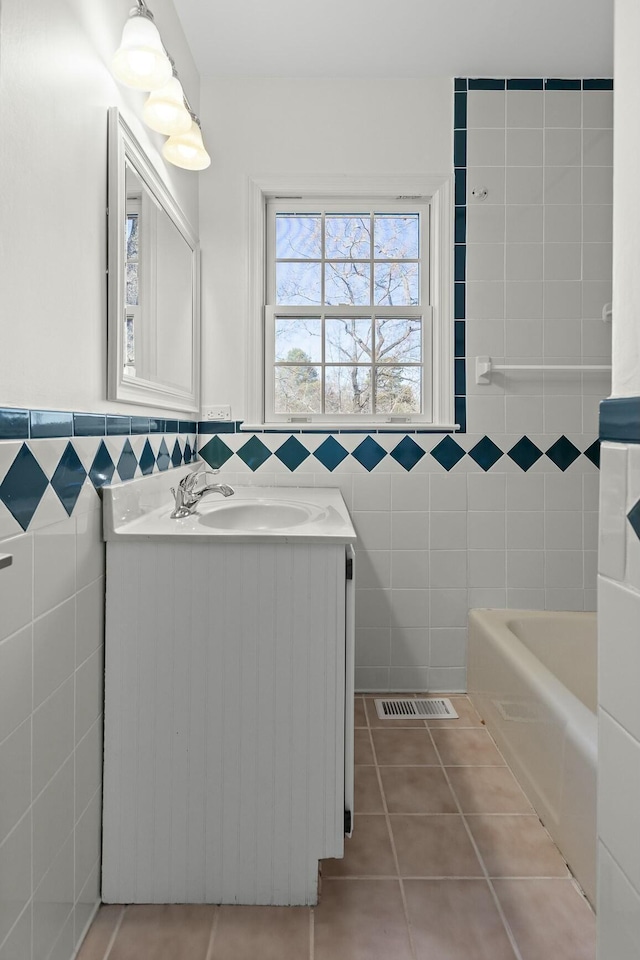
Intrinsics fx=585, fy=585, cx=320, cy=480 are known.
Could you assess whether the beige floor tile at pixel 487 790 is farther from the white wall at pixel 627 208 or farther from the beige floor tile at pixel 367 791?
the white wall at pixel 627 208

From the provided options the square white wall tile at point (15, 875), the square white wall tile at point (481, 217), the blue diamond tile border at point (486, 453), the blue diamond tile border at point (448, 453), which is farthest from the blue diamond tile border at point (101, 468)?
the square white wall tile at point (481, 217)

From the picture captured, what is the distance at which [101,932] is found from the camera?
1.27 meters

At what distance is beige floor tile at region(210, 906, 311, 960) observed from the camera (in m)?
1.21

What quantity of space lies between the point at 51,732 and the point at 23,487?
0.48 meters

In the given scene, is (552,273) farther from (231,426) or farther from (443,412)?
(231,426)

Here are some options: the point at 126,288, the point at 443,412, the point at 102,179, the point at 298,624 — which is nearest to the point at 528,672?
the point at 298,624

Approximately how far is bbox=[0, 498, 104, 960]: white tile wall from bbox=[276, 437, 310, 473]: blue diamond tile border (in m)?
1.21

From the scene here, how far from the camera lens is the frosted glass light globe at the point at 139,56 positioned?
4.49 feet

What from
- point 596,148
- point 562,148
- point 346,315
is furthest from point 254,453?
point 596,148

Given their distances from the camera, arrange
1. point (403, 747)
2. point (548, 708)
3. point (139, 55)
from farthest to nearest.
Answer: point (403, 747) → point (548, 708) → point (139, 55)

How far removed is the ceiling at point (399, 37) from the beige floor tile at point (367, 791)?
259cm

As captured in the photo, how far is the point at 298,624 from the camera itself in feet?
4.37

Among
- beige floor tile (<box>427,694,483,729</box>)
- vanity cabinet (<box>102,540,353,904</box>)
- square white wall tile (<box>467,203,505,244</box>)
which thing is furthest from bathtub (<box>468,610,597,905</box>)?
square white wall tile (<box>467,203,505,244</box>)

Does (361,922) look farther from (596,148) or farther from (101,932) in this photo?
(596,148)
